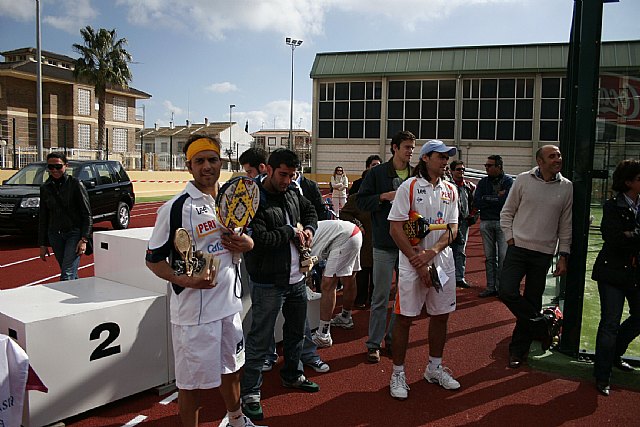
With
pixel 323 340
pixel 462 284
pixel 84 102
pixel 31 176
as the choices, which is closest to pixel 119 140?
pixel 84 102

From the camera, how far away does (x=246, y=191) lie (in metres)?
3.22

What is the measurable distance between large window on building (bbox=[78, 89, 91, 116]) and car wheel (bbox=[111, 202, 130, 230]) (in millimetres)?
37354

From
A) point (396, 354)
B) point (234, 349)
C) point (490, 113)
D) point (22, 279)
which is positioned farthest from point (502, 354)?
point (490, 113)

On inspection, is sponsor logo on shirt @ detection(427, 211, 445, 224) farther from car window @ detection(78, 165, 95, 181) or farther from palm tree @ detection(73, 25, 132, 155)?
palm tree @ detection(73, 25, 132, 155)

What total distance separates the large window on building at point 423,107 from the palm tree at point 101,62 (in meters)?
21.6

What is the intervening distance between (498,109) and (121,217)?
31.9m

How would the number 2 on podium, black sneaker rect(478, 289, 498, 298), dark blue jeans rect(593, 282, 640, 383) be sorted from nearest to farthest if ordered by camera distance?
the number 2 on podium
dark blue jeans rect(593, 282, 640, 383)
black sneaker rect(478, 289, 498, 298)

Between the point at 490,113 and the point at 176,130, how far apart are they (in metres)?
57.1

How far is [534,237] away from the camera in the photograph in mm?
4816

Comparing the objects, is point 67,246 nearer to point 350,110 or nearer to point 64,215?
point 64,215

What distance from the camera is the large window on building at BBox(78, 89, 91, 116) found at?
47031 mm

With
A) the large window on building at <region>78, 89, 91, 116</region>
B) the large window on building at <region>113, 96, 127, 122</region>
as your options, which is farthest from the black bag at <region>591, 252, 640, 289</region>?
the large window on building at <region>113, 96, 127, 122</region>

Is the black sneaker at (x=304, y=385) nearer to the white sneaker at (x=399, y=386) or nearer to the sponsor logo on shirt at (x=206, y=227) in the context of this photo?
the white sneaker at (x=399, y=386)

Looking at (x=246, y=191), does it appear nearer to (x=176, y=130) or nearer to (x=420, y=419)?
(x=420, y=419)
